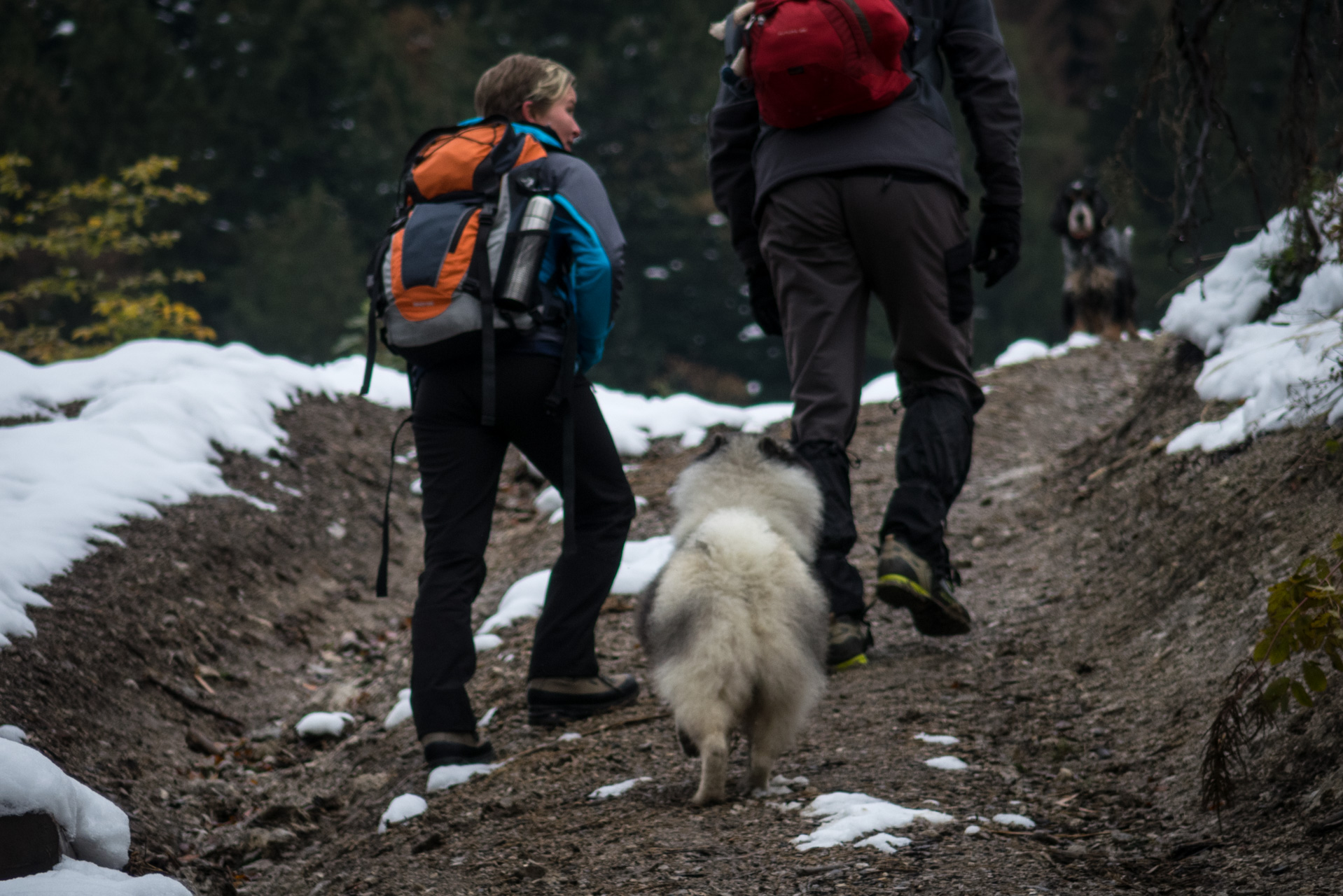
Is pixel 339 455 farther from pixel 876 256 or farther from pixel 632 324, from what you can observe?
pixel 632 324

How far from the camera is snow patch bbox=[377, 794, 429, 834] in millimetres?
2936

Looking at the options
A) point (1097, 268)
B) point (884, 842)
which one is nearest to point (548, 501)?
point (884, 842)

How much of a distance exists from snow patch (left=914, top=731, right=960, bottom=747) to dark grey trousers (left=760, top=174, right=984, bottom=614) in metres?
0.60

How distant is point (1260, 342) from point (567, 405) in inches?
104

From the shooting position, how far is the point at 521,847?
253 cm

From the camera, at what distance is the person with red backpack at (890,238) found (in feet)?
10.9

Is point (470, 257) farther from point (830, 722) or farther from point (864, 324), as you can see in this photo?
point (830, 722)

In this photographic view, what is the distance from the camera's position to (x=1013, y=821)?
93.5 inches

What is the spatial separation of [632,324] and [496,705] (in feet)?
71.1

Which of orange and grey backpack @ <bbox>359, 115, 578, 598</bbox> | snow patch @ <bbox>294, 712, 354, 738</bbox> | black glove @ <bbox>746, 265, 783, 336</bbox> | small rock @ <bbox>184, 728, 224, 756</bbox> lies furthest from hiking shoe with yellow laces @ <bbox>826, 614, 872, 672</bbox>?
small rock @ <bbox>184, 728, 224, 756</bbox>

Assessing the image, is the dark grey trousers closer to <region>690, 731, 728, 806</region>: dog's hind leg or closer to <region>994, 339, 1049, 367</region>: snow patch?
<region>690, 731, 728, 806</region>: dog's hind leg

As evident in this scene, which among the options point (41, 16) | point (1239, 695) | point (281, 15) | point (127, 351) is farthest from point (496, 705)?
point (281, 15)

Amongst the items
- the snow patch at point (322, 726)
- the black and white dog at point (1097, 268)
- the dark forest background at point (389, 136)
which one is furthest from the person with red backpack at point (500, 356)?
the dark forest background at point (389, 136)

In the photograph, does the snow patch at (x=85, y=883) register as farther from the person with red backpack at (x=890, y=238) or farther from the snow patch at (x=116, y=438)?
the person with red backpack at (x=890, y=238)
